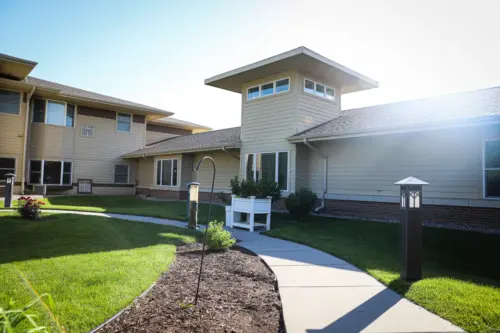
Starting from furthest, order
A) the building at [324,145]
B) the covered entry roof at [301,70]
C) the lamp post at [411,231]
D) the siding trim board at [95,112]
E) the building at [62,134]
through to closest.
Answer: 1. the siding trim board at [95,112]
2. the building at [62,134]
3. the covered entry roof at [301,70]
4. the building at [324,145]
5. the lamp post at [411,231]

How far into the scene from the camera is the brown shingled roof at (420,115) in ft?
27.0

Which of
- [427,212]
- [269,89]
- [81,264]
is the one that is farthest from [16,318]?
[269,89]

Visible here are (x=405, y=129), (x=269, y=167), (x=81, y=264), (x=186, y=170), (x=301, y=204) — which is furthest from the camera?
(x=186, y=170)

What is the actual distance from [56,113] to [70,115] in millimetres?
823

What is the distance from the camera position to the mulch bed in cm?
313

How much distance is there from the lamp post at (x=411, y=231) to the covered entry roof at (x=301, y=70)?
741 centimetres

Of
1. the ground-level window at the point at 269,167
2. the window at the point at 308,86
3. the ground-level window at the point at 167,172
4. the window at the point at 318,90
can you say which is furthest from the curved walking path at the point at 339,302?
the ground-level window at the point at 167,172

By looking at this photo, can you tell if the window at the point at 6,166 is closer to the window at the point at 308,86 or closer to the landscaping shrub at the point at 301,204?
the landscaping shrub at the point at 301,204

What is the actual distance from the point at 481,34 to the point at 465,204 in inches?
173

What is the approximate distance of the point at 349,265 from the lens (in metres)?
5.61

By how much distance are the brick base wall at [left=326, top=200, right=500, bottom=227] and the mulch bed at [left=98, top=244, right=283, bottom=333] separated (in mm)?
6346

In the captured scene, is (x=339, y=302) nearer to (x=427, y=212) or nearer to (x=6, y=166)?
(x=427, y=212)

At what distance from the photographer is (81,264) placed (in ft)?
16.5

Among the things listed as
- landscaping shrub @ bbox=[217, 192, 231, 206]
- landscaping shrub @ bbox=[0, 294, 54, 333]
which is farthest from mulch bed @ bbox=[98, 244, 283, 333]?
landscaping shrub @ bbox=[217, 192, 231, 206]
